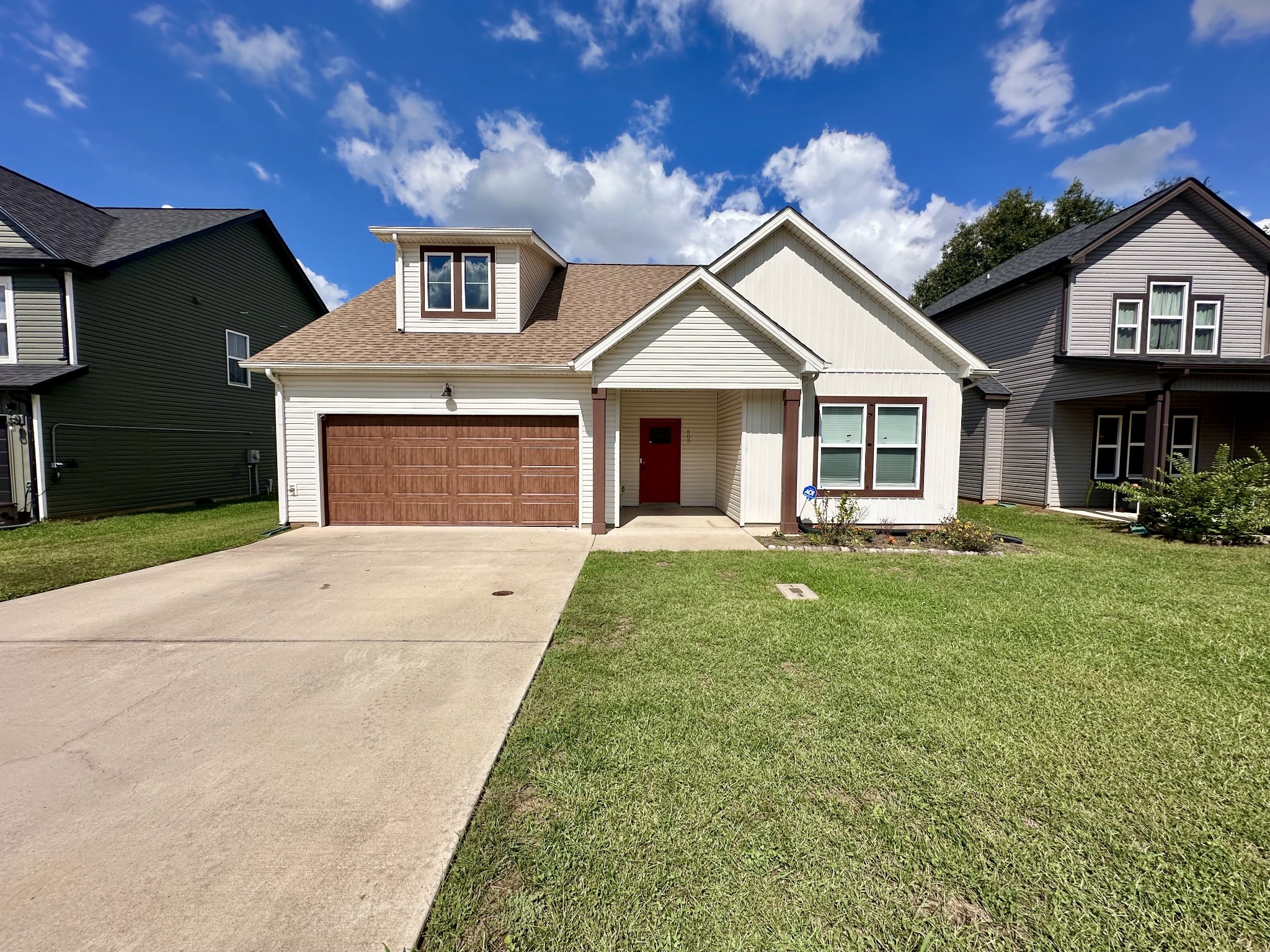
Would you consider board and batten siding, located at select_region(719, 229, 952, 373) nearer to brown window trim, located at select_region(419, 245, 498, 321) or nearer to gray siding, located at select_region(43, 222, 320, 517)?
brown window trim, located at select_region(419, 245, 498, 321)

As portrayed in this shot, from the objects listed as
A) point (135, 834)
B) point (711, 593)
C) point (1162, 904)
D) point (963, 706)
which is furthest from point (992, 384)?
point (135, 834)

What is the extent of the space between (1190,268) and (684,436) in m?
13.4

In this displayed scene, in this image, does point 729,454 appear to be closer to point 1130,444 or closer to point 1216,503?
point 1216,503

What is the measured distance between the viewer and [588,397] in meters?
10.6

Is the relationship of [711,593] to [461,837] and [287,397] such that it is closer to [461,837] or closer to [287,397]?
[461,837]

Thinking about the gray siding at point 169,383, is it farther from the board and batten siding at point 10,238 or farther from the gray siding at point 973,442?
the gray siding at point 973,442

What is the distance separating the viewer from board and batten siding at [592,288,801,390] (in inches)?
379

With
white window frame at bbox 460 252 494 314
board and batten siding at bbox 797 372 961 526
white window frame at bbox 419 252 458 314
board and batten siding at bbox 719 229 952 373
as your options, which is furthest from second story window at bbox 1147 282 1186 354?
white window frame at bbox 419 252 458 314

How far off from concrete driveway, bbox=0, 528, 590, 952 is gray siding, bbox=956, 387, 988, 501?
1388 centimetres

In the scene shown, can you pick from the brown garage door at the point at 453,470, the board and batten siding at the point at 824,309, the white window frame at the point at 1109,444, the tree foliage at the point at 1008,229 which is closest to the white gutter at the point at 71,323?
the brown garage door at the point at 453,470

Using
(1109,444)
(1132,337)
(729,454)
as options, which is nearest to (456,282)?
(729,454)

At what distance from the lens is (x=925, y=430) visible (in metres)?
10.6

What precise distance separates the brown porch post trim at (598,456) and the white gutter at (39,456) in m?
11.5

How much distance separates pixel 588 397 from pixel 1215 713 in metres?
9.11
